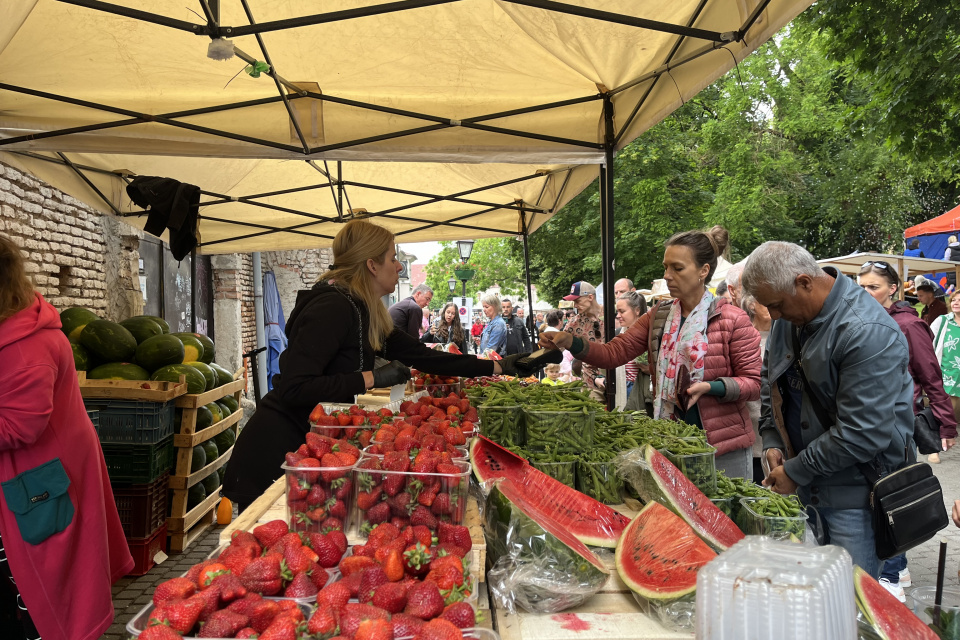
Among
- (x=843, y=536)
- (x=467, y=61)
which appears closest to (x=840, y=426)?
(x=843, y=536)

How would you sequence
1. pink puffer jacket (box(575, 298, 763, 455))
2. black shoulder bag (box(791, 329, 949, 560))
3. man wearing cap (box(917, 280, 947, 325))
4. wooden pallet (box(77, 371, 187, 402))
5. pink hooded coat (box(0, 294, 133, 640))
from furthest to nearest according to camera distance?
man wearing cap (box(917, 280, 947, 325))
wooden pallet (box(77, 371, 187, 402))
pink puffer jacket (box(575, 298, 763, 455))
pink hooded coat (box(0, 294, 133, 640))
black shoulder bag (box(791, 329, 949, 560))

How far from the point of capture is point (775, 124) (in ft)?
72.5

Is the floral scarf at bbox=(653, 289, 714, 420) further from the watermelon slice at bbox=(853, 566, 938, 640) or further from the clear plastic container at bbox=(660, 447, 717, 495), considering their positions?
the watermelon slice at bbox=(853, 566, 938, 640)

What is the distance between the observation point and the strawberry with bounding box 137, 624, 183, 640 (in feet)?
4.06

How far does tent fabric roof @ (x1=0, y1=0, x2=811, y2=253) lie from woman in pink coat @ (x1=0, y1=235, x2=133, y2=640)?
5.17ft

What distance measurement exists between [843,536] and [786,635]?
2493 millimetres

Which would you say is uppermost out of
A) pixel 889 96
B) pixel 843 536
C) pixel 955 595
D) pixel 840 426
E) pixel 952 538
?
pixel 889 96

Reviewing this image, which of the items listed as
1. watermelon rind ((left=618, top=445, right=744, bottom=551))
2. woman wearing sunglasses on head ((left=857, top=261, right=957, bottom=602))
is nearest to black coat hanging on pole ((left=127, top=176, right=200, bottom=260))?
watermelon rind ((left=618, top=445, right=744, bottom=551))

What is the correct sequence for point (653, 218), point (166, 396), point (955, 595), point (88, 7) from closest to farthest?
point (955, 595) → point (88, 7) → point (166, 396) → point (653, 218)

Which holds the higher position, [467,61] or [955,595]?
[467,61]

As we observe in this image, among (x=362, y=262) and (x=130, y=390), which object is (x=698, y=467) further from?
(x=130, y=390)

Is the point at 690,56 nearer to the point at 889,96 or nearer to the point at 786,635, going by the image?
the point at 786,635

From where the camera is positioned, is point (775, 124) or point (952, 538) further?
point (775, 124)

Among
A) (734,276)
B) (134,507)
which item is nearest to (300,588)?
(134,507)
